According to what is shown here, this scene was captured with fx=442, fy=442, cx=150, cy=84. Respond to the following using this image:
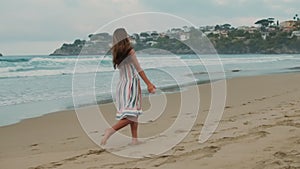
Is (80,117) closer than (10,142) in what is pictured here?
No

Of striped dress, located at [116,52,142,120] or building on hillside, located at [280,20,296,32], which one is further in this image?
building on hillside, located at [280,20,296,32]

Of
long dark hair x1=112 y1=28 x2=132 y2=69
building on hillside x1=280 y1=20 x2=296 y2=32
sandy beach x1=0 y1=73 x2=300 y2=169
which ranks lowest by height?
sandy beach x1=0 y1=73 x2=300 y2=169

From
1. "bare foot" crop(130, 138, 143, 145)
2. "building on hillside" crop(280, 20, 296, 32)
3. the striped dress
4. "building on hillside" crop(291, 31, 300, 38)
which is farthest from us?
"building on hillside" crop(280, 20, 296, 32)

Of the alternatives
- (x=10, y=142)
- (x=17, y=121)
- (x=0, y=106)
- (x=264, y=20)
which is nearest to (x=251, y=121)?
(x=10, y=142)

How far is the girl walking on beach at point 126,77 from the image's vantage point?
560 centimetres

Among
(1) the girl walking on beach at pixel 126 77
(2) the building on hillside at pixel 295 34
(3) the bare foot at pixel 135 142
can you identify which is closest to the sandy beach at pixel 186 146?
(3) the bare foot at pixel 135 142

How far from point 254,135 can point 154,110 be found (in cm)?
485

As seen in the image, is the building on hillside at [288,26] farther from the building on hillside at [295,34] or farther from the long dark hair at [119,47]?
the long dark hair at [119,47]

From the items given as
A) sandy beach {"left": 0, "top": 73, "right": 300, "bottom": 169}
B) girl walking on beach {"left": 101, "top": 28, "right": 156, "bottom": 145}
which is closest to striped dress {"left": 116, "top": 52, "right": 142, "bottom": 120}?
girl walking on beach {"left": 101, "top": 28, "right": 156, "bottom": 145}

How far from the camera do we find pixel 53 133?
7.62m

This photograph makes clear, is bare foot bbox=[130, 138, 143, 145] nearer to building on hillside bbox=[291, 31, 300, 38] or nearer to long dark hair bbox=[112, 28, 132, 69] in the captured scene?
long dark hair bbox=[112, 28, 132, 69]

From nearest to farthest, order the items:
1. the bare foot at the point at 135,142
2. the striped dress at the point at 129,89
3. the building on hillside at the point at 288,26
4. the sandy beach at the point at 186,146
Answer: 1. the sandy beach at the point at 186,146
2. the striped dress at the point at 129,89
3. the bare foot at the point at 135,142
4. the building on hillside at the point at 288,26

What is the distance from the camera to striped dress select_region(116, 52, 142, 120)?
560cm

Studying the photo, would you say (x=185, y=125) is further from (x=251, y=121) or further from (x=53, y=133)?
(x=53, y=133)
